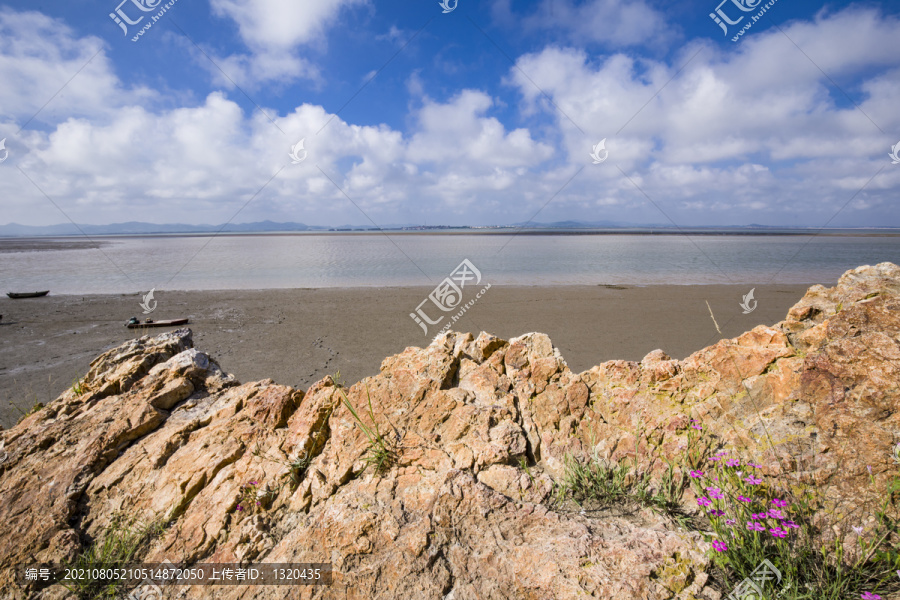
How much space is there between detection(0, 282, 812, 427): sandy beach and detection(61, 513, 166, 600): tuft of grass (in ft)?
19.6

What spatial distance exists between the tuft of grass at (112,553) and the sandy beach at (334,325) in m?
5.98

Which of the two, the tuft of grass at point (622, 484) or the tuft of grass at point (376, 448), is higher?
the tuft of grass at point (376, 448)

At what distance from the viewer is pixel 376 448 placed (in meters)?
2.81

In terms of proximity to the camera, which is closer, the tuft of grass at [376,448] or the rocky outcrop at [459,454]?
the rocky outcrop at [459,454]

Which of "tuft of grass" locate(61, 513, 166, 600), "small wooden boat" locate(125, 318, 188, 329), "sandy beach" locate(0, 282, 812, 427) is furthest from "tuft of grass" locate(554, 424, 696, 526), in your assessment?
"small wooden boat" locate(125, 318, 188, 329)

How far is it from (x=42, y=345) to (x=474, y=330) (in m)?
12.0

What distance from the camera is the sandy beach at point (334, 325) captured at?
381 inches

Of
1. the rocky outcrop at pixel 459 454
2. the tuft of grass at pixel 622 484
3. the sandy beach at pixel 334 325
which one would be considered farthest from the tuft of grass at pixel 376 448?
the sandy beach at pixel 334 325

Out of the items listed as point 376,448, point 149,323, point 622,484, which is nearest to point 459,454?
point 376,448

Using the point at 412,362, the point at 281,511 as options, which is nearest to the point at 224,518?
the point at 281,511

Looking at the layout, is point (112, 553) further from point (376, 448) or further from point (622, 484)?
point (622, 484)

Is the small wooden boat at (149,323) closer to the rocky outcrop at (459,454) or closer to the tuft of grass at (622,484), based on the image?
the rocky outcrop at (459,454)

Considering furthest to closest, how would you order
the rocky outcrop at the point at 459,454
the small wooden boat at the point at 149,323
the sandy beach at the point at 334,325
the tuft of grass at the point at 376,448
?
the small wooden boat at the point at 149,323, the sandy beach at the point at 334,325, the tuft of grass at the point at 376,448, the rocky outcrop at the point at 459,454

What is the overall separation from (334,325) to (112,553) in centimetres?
1088
